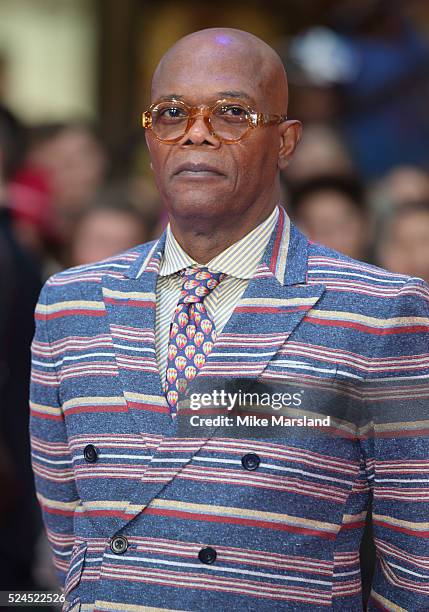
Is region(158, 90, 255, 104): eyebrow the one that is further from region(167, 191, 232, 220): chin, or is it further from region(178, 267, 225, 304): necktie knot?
region(178, 267, 225, 304): necktie knot

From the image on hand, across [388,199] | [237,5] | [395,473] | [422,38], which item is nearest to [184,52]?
[395,473]

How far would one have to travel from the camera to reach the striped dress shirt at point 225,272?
3.14 metres

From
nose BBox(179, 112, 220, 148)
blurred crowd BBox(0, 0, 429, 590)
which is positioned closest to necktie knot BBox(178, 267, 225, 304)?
nose BBox(179, 112, 220, 148)

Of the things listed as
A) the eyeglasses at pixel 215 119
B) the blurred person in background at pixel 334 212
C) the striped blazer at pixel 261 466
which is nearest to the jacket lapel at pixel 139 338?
the striped blazer at pixel 261 466

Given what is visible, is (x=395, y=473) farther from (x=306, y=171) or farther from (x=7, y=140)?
(x=306, y=171)

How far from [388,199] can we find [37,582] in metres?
2.70

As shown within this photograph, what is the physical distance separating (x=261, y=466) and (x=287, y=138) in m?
0.82

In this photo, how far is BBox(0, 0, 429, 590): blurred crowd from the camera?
18.1 feet

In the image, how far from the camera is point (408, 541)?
3088 mm

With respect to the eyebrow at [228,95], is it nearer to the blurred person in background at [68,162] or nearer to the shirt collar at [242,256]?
the shirt collar at [242,256]

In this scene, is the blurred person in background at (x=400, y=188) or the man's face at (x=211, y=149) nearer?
the man's face at (x=211, y=149)

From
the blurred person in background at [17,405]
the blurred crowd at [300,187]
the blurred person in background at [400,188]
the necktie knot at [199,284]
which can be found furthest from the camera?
the blurred person in background at [400,188]

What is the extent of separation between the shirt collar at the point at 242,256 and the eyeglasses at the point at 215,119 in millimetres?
244

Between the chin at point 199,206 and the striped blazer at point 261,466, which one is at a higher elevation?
the chin at point 199,206
